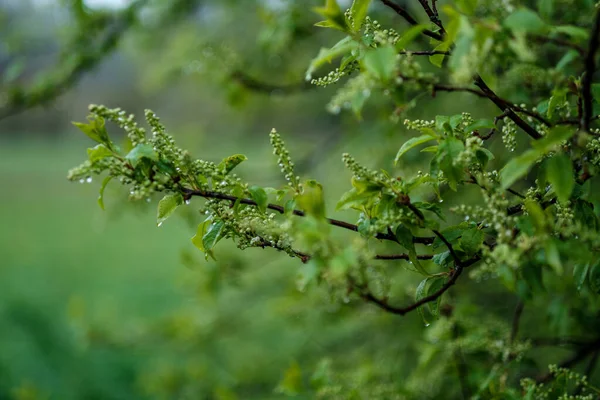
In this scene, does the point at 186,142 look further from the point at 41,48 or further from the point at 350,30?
the point at 350,30

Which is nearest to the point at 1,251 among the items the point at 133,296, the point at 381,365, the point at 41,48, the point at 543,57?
the point at 133,296

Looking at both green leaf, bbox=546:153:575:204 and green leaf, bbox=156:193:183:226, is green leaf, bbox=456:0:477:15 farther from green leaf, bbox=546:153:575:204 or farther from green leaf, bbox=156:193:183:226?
green leaf, bbox=156:193:183:226

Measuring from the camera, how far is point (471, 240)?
56.4 inches

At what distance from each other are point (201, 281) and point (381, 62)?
2.87 metres

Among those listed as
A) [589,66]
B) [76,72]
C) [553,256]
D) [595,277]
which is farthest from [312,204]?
[76,72]

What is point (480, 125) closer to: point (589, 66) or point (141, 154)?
point (589, 66)

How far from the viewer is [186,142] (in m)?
4.50

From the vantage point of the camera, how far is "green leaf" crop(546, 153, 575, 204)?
117 centimetres

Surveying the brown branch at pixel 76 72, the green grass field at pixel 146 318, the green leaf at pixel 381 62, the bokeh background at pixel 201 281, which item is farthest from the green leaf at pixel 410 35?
the brown branch at pixel 76 72

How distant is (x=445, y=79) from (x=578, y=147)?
8.23 ft

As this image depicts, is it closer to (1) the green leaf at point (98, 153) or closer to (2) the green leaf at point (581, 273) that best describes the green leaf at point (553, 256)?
(2) the green leaf at point (581, 273)

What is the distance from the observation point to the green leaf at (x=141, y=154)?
1.28 meters

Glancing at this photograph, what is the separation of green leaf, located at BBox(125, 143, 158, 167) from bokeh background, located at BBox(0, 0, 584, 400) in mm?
458

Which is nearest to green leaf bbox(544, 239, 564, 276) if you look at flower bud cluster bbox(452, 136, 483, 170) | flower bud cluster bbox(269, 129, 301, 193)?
flower bud cluster bbox(452, 136, 483, 170)
